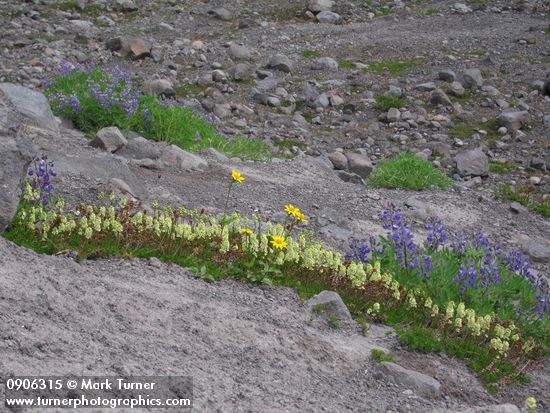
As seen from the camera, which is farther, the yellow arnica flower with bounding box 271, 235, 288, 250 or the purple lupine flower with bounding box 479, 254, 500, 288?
the purple lupine flower with bounding box 479, 254, 500, 288

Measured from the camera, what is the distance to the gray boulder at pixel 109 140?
11.3m

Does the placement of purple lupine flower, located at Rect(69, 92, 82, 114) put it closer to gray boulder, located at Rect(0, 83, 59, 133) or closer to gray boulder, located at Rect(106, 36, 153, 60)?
gray boulder, located at Rect(0, 83, 59, 133)

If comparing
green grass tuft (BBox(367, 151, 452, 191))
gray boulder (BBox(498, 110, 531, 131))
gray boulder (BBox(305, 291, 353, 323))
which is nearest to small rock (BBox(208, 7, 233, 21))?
gray boulder (BBox(498, 110, 531, 131))

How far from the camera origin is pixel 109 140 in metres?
11.4

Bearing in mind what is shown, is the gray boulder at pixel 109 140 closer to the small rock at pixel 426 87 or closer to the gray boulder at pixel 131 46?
the gray boulder at pixel 131 46

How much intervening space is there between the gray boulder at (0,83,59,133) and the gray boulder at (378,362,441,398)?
717 cm

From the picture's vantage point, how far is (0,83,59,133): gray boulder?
37.0ft

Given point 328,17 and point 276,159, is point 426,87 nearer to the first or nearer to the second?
point 328,17

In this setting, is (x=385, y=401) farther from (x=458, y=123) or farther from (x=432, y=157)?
(x=458, y=123)

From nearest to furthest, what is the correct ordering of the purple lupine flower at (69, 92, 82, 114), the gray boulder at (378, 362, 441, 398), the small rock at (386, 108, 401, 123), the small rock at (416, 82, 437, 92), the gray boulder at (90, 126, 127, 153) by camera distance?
the gray boulder at (378, 362, 441, 398) → the gray boulder at (90, 126, 127, 153) → the purple lupine flower at (69, 92, 82, 114) → the small rock at (386, 108, 401, 123) → the small rock at (416, 82, 437, 92)

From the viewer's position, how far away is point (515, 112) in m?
16.7

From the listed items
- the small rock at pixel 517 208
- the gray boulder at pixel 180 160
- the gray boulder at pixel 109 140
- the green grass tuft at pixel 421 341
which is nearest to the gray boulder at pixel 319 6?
the small rock at pixel 517 208

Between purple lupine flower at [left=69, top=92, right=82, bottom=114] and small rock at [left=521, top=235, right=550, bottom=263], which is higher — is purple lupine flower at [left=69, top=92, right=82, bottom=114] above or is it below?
above

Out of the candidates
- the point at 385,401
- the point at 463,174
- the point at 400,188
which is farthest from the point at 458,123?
the point at 385,401
